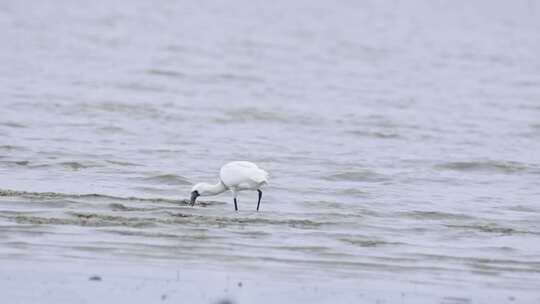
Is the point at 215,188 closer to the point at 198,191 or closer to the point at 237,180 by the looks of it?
the point at 198,191

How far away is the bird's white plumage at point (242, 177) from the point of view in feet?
39.0

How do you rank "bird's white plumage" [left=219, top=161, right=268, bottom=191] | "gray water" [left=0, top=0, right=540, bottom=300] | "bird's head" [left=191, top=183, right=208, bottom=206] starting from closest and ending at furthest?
1. "gray water" [left=0, top=0, right=540, bottom=300]
2. "bird's white plumage" [left=219, top=161, right=268, bottom=191]
3. "bird's head" [left=191, top=183, right=208, bottom=206]

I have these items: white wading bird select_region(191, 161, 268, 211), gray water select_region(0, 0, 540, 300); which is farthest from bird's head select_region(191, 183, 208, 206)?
gray water select_region(0, 0, 540, 300)

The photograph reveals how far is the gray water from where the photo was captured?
10055 mm

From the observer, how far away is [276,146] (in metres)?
18.7

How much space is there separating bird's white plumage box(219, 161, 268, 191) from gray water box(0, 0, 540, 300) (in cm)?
37

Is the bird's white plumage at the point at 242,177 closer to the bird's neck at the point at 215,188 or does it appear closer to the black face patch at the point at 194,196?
the bird's neck at the point at 215,188

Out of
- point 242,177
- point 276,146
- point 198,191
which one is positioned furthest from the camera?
point 276,146

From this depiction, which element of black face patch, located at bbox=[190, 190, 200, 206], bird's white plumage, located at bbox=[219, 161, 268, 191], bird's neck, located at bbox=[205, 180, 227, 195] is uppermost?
bird's white plumage, located at bbox=[219, 161, 268, 191]

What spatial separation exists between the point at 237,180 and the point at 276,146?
673 cm

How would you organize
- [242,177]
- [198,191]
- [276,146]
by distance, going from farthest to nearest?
[276,146]
[198,191]
[242,177]

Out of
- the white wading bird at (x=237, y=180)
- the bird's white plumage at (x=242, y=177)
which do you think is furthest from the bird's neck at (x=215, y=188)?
the bird's white plumage at (x=242, y=177)

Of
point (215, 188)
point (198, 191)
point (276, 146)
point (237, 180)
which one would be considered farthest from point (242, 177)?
point (276, 146)

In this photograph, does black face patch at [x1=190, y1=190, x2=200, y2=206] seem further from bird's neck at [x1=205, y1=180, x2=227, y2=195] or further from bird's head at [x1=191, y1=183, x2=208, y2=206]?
bird's neck at [x1=205, y1=180, x2=227, y2=195]
